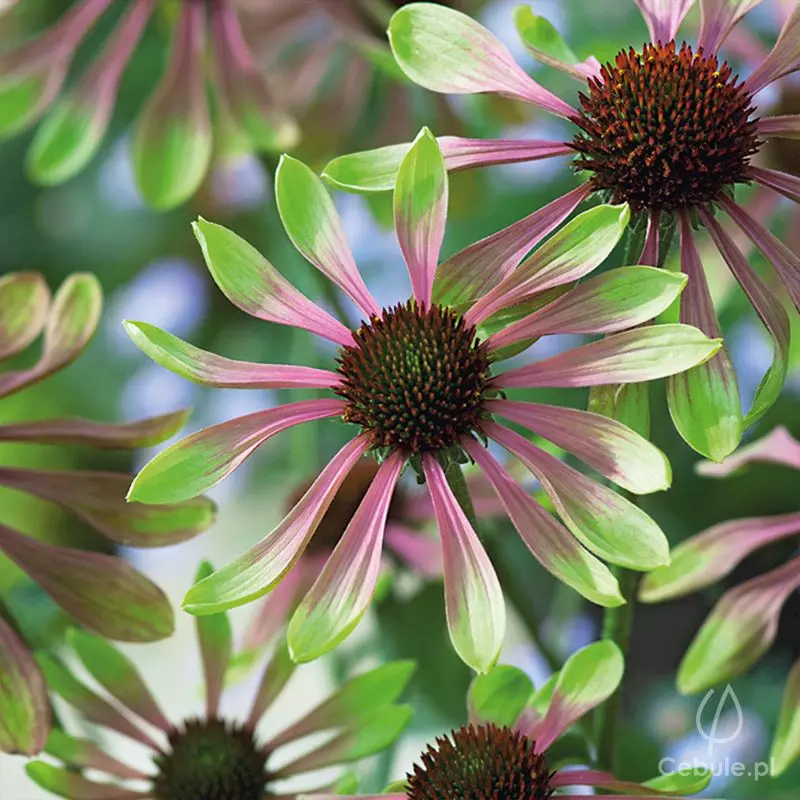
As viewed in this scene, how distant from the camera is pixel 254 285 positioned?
0.35 m

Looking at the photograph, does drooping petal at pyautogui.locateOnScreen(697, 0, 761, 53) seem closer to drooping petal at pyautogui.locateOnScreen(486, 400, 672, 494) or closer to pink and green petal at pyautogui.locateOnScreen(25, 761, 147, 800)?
drooping petal at pyautogui.locateOnScreen(486, 400, 672, 494)

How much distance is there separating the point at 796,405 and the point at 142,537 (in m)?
0.38

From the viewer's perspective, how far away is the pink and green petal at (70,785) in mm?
398

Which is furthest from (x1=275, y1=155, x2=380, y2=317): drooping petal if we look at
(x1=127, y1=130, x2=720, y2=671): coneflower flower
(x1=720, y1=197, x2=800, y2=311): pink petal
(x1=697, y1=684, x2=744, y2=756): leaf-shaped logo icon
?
(x1=697, y1=684, x2=744, y2=756): leaf-shaped logo icon

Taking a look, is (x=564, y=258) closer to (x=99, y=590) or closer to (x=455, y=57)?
(x=455, y=57)

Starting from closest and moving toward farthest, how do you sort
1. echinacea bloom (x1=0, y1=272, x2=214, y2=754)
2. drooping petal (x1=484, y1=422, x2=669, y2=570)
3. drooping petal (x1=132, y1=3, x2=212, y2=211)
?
drooping petal (x1=484, y1=422, x2=669, y2=570) → echinacea bloom (x1=0, y1=272, x2=214, y2=754) → drooping petal (x1=132, y1=3, x2=212, y2=211)

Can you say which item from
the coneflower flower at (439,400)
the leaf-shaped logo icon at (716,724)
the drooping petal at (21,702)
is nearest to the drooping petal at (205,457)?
the coneflower flower at (439,400)

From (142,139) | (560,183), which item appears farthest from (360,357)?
(560,183)

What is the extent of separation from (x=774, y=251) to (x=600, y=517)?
100 mm

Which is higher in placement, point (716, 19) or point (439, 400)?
point (716, 19)

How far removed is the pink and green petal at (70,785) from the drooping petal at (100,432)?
0.33 feet

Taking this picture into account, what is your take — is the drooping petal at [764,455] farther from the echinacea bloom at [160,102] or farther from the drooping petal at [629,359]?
the echinacea bloom at [160,102]

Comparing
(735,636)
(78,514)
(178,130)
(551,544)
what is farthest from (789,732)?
(178,130)

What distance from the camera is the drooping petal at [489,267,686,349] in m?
0.31
